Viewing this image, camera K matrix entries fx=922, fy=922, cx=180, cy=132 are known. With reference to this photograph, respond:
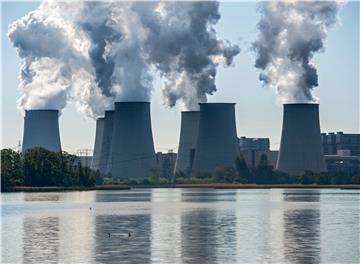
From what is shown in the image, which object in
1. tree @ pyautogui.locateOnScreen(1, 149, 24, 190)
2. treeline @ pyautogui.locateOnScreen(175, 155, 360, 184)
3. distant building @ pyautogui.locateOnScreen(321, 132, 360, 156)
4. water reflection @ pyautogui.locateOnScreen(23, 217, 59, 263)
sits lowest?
water reflection @ pyautogui.locateOnScreen(23, 217, 59, 263)

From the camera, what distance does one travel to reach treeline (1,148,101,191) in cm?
8391

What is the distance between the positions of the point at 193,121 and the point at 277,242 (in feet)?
273

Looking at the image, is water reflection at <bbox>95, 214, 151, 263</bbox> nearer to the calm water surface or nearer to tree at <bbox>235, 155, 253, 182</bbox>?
the calm water surface

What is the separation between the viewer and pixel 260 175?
127 m

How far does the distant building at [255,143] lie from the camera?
185725 mm

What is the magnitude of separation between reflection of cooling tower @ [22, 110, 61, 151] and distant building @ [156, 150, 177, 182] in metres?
22.7

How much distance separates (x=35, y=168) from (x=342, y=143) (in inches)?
3833

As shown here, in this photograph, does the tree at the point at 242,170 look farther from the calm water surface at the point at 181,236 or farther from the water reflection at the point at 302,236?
the water reflection at the point at 302,236

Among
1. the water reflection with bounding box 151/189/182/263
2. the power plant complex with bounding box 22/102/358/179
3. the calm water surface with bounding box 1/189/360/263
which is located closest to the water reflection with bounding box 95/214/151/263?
the calm water surface with bounding box 1/189/360/263

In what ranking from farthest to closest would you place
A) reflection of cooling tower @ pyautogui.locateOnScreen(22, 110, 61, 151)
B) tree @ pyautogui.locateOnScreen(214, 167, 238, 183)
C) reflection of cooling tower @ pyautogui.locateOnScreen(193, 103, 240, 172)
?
tree @ pyautogui.locateOnScreen(214, 167, 238, 183) < reflection of cooling tower @ pyautogui.locateOnScreen(22, 110, 61, 151) < reflection of cooling tower @ pyautogui.locateOnScreen(193, 103, 240, 172)

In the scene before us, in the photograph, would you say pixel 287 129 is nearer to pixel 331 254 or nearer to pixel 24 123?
pixel 24 123

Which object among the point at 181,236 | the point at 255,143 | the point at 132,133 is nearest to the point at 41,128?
the point at 132,133

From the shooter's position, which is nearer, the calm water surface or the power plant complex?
Answer: the calm water surface

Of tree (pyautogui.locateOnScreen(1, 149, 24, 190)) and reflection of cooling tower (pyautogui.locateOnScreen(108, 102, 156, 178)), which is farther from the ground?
reflection of cooling tower (pyautogui.locateOnScreen(108, 102, 156, 178))
